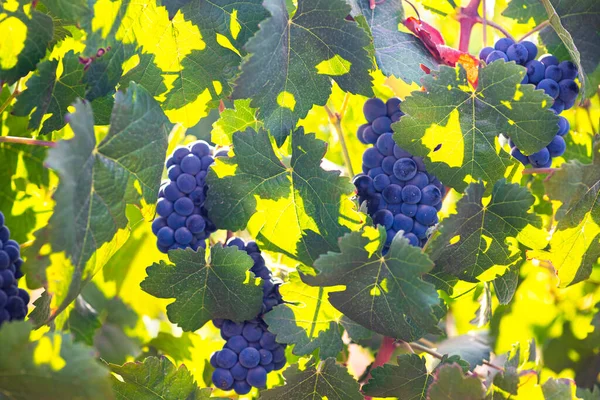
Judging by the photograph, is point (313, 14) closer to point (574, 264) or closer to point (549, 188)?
point (549, 188)

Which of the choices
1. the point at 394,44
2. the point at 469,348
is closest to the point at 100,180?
the point at 394,44

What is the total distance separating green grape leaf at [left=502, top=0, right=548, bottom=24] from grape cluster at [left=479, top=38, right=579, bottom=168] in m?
0.16

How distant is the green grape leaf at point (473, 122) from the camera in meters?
0.99

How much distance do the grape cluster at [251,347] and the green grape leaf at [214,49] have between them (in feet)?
0.80

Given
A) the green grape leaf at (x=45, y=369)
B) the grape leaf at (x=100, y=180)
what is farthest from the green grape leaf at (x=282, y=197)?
the green grape leaf at (x=45, y=369)

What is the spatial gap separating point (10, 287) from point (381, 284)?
52cm

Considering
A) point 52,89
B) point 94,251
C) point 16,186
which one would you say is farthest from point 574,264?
point 16,186

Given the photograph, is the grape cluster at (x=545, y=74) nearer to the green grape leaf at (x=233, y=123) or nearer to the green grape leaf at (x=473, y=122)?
the green grape leaf at (x=473, y=122)

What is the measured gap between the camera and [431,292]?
88 cm

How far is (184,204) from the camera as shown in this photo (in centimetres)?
103

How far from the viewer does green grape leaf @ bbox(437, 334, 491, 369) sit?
3.94 ft

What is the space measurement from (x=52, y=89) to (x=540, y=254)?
0.78 m

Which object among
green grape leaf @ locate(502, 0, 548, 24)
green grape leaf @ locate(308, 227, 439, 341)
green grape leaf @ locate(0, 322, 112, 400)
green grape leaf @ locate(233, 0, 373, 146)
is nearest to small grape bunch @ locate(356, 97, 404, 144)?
green grape leaf @ locate(233, 0, 373, 146)

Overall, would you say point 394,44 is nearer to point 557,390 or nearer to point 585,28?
point 585,28
